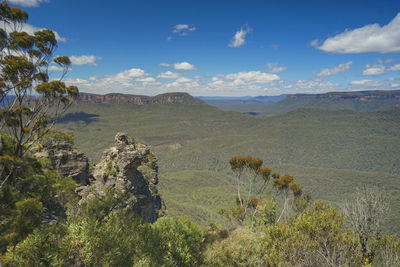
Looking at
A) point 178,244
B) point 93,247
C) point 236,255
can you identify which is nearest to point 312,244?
point 236,255

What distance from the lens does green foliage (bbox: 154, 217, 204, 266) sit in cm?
1371

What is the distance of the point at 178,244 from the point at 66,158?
2128 centimetres

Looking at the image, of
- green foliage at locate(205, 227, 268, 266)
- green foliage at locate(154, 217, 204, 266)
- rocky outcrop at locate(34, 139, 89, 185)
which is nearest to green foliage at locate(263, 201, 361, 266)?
green foliage at locate(205, 227, 268, 266)

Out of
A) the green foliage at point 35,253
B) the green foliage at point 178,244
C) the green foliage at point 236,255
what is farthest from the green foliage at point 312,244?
the green foliage at point 35,253

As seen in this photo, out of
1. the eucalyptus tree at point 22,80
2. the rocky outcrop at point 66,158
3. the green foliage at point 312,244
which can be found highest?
the eucalyptus tree at point 22,80

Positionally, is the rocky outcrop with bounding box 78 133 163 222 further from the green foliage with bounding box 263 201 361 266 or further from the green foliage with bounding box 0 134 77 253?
the green foliage with bounding box 263 201 361 266

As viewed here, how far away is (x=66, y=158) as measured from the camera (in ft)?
91.6

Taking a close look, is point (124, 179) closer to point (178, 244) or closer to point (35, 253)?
→ point (178, 244)

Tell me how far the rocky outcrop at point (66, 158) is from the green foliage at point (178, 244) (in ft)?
56.0

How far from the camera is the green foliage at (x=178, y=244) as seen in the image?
13.7m

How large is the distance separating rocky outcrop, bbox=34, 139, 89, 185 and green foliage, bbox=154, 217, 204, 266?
17.1m

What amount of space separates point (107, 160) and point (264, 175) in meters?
21.1

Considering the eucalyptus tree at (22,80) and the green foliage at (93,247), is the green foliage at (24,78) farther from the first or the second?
the green foliage at (93,247)

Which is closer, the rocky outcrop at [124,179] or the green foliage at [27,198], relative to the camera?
the green foliage at [27,198]
